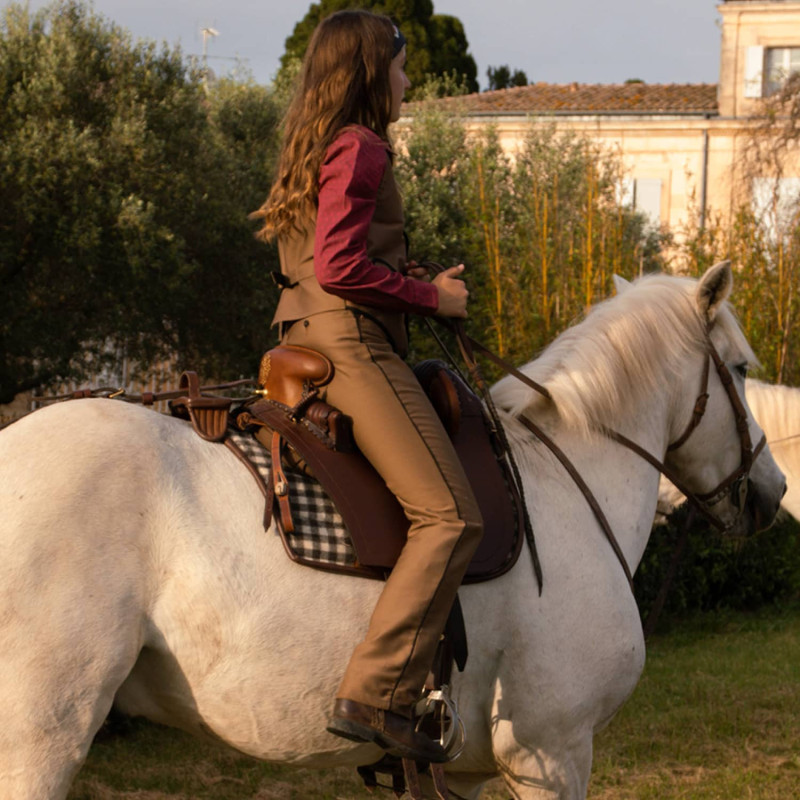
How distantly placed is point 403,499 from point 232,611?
0.55 m

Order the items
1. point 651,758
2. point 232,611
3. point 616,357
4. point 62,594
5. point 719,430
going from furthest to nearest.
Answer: point 651,758, point 719,430, point 616,357, point 232,611, point 62,594

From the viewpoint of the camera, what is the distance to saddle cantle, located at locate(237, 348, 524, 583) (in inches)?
110

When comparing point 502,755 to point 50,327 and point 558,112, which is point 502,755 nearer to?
point 50,327

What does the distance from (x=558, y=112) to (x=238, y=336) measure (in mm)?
17668

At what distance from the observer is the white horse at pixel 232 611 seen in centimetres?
249

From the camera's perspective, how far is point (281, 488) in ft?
9.09

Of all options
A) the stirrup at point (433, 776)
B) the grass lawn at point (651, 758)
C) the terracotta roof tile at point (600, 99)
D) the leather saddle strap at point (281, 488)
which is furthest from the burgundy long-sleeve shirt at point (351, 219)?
the terracotta roof tile at point (600, 99)

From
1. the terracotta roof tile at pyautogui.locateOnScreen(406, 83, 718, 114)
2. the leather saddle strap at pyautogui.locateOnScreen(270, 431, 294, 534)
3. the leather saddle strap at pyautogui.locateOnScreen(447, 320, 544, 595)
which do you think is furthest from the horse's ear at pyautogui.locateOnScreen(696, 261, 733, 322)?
the terracotta roof tile at pyautogui.locateOnScreen(406, 83, 718, 114)

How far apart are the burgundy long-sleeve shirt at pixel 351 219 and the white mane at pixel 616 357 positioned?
33.3 inches

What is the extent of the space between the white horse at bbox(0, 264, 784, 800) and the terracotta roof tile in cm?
2639

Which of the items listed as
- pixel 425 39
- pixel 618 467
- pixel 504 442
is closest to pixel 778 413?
pixel 618 467

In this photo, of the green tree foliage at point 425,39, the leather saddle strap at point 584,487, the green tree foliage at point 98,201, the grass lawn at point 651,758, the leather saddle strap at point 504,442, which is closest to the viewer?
the leather saddle strap at point 504,442

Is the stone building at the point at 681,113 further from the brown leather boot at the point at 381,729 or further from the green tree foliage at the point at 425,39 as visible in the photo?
the brown leather boot at the point at 381,729

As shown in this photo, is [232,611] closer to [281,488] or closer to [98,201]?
[281,488]
